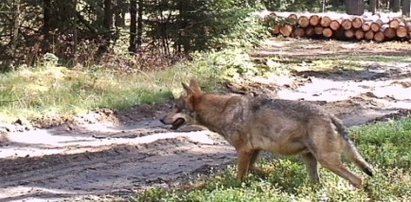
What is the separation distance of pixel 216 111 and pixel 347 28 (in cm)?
2614

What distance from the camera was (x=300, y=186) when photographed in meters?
8.24

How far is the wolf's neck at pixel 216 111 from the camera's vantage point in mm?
8734

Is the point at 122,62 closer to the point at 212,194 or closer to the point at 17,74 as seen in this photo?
the point at 17,74

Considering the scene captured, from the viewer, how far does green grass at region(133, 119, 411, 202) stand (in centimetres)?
762

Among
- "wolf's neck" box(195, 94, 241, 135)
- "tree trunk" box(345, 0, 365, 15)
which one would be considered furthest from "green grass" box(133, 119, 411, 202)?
"tree trunk" box(345, 0, 365, 15)

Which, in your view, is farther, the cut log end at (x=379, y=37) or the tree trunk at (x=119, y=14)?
the cut log end at (x=379, y=37)

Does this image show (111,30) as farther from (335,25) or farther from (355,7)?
(355,7)

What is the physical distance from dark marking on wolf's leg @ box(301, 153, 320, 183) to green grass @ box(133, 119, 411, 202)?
0.28 feet

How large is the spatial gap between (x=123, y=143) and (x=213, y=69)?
645cm

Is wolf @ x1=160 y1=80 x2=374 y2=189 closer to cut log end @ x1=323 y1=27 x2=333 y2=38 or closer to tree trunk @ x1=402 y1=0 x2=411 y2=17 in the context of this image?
cut log end @ x1=323 y1=27 x2=333 y2=38

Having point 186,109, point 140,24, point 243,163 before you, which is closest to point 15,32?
point 140,24

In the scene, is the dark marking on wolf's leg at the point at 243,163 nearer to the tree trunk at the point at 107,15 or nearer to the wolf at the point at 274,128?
the wolf at the point at 274,128

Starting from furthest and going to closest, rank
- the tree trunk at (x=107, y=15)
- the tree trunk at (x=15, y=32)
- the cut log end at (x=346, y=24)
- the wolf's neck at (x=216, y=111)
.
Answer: the cut log end at (x=346, y=24), the tree trunk at (x=107, y=15), the tree trunk at (x=15, y=32), the wolf's neck at (x=216, y=111)

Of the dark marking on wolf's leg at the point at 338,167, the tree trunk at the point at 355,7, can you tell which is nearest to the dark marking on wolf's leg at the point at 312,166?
the dark marking on wolf's leg at the point at 338,167
